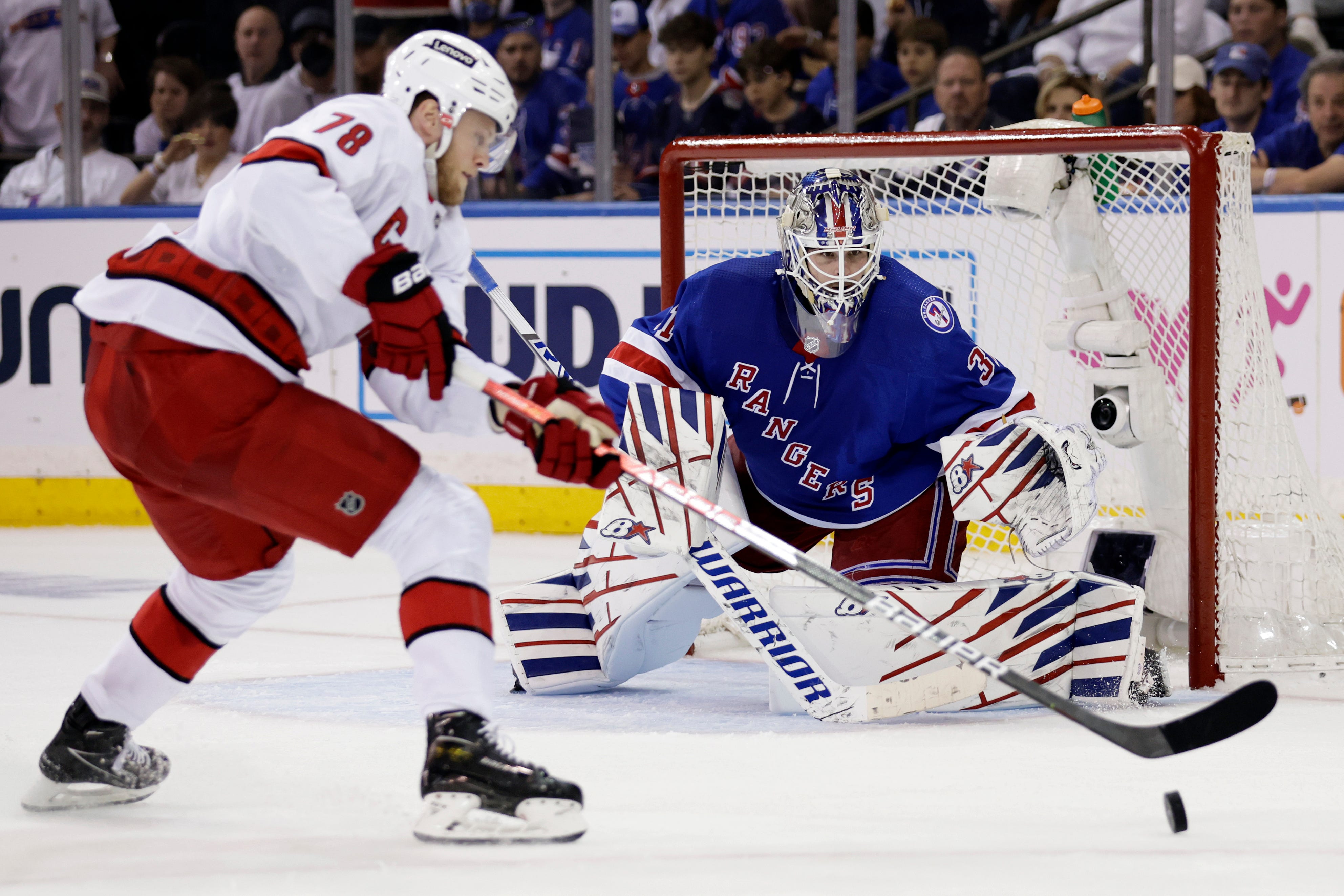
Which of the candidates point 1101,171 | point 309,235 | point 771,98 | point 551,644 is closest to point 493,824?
point 309,235

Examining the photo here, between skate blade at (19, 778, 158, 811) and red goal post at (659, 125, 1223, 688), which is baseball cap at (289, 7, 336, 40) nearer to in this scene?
red goal post at (659, 125, 1223, 688)

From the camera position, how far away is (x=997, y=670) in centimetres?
223

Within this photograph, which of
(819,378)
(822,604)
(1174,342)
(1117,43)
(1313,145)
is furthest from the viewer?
(1117,43)

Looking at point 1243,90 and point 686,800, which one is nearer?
point 686,800

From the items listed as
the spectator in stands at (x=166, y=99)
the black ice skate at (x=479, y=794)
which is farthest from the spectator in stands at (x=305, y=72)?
the black ice skate at (x=479, y=794)

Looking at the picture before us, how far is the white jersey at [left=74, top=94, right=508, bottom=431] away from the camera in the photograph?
6.77 ft

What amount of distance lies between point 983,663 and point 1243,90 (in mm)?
3284

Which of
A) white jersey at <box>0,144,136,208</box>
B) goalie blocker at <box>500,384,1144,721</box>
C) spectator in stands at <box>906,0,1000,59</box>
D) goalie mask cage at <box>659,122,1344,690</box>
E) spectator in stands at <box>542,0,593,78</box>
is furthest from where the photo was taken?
white jersey at <box>0,144,136,208</box>

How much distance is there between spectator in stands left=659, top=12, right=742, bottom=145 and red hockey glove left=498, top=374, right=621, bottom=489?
3.51 metres

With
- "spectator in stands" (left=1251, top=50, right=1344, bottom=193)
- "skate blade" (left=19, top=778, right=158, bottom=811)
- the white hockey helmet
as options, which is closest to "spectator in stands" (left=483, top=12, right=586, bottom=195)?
"spectator in stands" (left=1251, top=50, right=1344, bottom=193)

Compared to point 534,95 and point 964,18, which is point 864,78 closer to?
point 964,18

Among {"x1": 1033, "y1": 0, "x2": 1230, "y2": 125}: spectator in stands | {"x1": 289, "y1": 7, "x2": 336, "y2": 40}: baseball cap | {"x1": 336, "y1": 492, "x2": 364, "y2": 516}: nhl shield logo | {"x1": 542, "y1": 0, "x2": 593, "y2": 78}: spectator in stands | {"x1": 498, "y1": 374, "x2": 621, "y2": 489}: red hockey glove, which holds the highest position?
{"x1": 289, "y1": 7, "x2": 336, "y2": 40}: baseball cap

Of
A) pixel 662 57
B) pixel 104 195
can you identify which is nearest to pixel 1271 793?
pixel 662 57

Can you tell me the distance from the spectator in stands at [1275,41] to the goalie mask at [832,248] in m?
2.36
